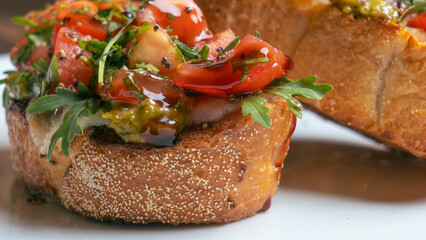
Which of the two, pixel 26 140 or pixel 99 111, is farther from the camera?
pixel 26 140

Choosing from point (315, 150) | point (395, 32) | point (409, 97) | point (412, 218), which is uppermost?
point (395, 32)

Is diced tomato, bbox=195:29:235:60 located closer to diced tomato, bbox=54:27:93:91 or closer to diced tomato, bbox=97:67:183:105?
diced tomato, bbox=97:67:183:105

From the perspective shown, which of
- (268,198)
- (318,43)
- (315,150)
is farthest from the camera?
(315,150)

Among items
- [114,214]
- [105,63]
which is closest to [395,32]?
[105,63]

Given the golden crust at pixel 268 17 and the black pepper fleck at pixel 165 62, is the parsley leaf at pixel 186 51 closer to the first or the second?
the black pepper fleck at pixel 165 62

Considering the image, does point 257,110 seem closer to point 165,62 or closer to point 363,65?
point 165,62

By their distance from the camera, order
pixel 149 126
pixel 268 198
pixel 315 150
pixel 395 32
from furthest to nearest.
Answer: pixel 315 150
pixel 395 32
pixel 268 198
pixel 149 126

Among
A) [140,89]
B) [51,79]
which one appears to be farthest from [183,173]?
[51,79]

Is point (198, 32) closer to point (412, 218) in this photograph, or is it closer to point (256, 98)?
point (256, 98)
